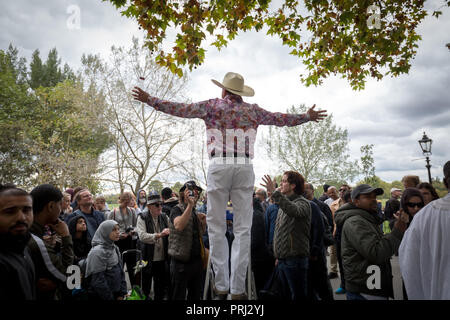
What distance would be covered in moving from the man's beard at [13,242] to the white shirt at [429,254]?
111 inches

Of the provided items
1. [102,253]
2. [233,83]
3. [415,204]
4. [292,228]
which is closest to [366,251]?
[415,204]

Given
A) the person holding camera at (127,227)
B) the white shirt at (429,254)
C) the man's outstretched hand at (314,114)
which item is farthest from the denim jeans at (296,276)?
the person holding camera at (127,227)

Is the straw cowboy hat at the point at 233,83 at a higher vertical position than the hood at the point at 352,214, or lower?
higher

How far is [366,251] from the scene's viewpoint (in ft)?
9.24

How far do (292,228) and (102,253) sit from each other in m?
2.86

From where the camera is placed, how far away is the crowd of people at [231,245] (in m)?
2.06

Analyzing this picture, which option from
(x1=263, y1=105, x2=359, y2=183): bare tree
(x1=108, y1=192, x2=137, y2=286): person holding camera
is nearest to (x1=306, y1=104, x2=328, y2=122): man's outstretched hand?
(x1=108, y1=192, x2=137, y2=286): person holding camera

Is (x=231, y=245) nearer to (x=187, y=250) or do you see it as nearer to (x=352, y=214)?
(x=187, y=250)

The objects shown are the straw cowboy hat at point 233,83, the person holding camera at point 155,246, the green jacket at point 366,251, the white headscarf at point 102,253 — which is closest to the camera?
the green jacket at point 366,251

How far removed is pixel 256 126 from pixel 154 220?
3.02 m

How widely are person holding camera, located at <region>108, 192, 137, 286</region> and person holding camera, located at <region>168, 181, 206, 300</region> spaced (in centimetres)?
208

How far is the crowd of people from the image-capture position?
206 centimetres
